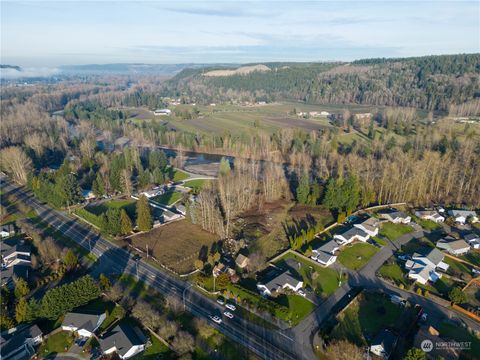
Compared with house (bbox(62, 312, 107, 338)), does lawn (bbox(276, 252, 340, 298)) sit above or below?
below

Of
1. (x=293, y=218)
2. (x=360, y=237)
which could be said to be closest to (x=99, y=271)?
(x=293, y=218)

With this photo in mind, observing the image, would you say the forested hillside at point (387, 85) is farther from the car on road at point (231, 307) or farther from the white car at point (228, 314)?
the white car at point (228, 314)

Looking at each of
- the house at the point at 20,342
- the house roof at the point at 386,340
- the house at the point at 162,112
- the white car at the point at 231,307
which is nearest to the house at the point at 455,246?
the house roof at the point at 386,340

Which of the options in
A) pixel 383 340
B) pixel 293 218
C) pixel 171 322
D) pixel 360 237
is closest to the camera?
pixel 383 340

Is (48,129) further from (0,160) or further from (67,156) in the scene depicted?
(0,160)

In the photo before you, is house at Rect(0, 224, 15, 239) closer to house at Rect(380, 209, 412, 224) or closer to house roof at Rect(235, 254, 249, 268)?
house roof at Rect(235, 254, 249, 268)

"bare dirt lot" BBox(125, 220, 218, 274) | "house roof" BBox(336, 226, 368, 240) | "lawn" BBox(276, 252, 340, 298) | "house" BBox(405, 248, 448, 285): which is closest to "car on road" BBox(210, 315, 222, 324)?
"bare dirt lot" BBox(125, 220, 218, 274)
